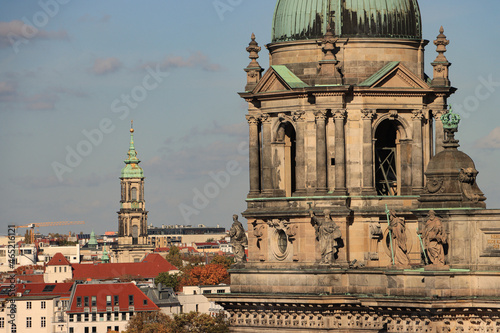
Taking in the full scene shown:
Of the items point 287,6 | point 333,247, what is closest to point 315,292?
point 333,247

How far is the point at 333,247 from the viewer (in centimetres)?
8850

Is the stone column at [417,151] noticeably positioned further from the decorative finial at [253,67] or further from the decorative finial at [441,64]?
the decorative finial at [253,67]

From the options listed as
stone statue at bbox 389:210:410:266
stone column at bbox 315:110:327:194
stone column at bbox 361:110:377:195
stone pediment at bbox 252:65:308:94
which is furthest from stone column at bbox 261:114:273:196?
stone statue at bbox 389:210:410:266

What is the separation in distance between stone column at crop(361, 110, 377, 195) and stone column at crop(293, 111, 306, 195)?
302 cm

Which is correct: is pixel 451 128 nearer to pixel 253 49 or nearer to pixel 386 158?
pixel 386 158

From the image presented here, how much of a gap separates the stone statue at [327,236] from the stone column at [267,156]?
4767mm

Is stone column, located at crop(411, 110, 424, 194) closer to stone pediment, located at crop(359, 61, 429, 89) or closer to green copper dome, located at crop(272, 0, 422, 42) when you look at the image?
stone pediment, located at crop(359, 61, 429, 89)

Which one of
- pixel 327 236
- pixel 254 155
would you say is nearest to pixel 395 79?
pixel 254 155

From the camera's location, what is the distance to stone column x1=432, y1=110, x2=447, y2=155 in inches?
3612

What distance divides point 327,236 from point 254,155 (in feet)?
24.9

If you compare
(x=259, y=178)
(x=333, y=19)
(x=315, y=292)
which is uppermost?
(x=333, y=19)

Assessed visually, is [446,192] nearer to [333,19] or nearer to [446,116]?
[446,116]

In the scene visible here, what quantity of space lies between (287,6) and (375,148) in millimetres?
8492

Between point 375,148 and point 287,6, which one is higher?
point 287,6
